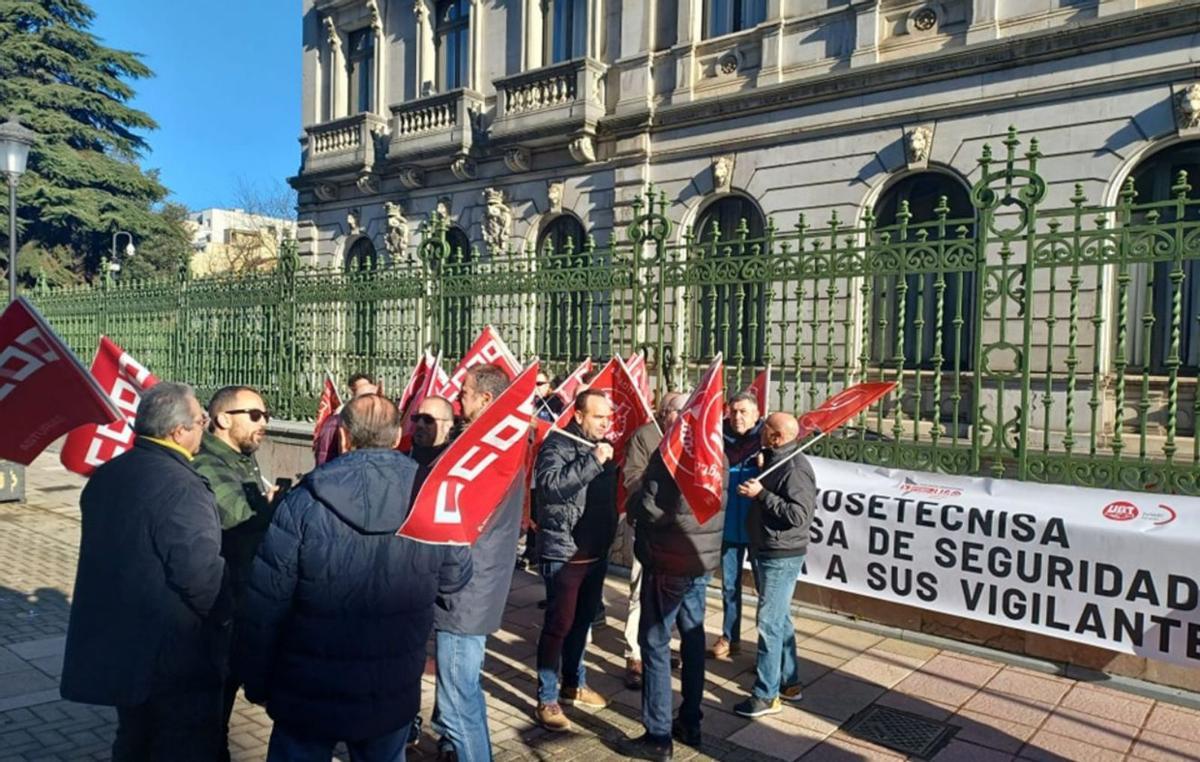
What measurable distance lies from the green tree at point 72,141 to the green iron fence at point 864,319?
19705 mm

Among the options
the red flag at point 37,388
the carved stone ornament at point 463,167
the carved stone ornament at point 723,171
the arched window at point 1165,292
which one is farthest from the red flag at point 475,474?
the carved stone ornament at point 463,167

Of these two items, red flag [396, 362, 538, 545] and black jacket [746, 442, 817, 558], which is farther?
black jacket [746, 442, 817, 558]

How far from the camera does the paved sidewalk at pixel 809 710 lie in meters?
4.57

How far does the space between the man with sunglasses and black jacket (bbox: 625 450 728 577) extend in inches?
74.4

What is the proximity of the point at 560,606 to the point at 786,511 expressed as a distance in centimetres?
139

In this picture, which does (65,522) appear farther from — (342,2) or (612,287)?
(342,2)

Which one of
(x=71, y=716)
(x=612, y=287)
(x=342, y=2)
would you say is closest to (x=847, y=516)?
(x=612, y=287)

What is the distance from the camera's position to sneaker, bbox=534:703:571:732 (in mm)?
4793

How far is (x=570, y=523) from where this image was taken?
188 inches

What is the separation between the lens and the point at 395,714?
303 cm

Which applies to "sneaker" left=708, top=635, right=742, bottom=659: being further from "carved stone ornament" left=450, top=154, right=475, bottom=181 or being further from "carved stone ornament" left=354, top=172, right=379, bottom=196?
"carved stone ornament" left=354, top=172, right=379, bottom=196

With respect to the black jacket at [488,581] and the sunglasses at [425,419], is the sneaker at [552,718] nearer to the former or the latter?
the black jacket at [488,581]

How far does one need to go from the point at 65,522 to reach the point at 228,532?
25.4 feet

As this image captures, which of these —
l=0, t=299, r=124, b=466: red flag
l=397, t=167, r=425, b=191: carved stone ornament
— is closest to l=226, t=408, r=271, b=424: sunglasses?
l=0, t=299, r=124, b=466: red flag
